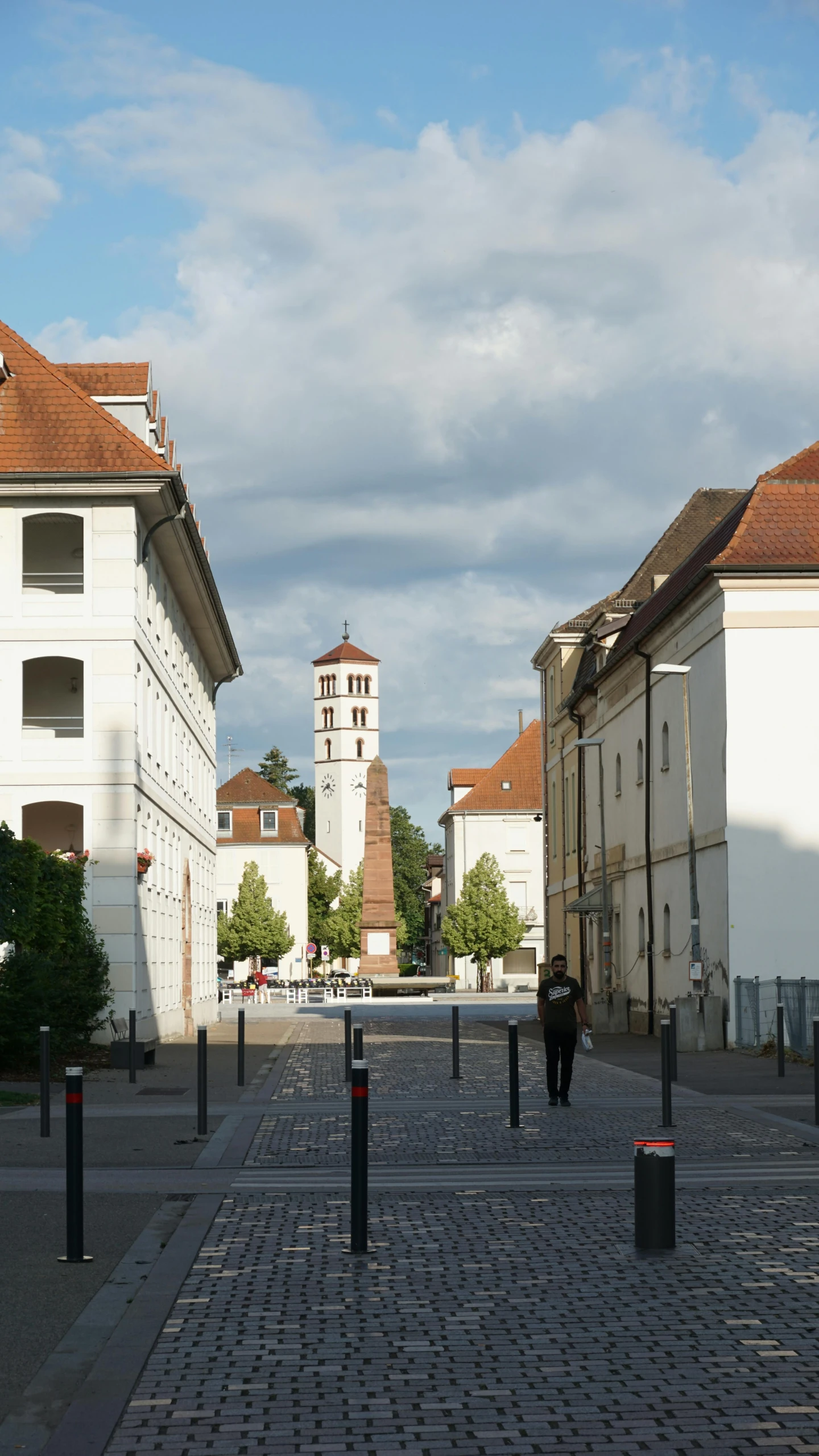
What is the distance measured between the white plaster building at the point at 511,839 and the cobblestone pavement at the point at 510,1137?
8602 cm

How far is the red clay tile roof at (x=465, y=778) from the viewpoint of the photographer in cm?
12375

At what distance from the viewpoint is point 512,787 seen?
10850 centimetres

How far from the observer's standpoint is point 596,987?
1844 inches

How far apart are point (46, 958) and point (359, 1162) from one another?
16.2 meters

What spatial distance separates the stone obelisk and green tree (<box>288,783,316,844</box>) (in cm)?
9415

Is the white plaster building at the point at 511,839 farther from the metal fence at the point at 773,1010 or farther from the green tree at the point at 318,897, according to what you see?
the metal fence at the point at 773,1010

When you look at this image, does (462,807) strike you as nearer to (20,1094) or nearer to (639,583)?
(639,583)

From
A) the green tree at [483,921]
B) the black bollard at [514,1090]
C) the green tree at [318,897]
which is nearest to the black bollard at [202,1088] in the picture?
the black bollard at [514,1090]

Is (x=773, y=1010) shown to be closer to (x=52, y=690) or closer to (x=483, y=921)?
(x=52, y=690)

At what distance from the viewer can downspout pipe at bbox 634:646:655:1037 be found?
37.9 meters

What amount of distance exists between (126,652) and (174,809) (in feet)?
32.2

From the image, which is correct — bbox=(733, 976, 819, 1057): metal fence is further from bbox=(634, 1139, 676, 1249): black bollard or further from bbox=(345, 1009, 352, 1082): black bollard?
bbox=(634, 1139, 676, 1249): black bollard

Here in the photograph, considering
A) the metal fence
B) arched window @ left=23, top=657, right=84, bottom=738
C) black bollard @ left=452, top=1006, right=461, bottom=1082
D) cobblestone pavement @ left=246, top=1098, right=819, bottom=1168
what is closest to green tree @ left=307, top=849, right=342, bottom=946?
arched window @ left=23, top=657, right=84, bottom=738

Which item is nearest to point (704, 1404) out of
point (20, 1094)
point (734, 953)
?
point (20, 1094)
